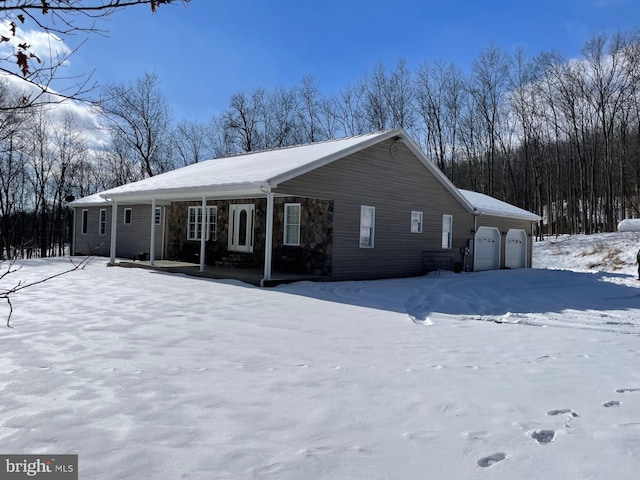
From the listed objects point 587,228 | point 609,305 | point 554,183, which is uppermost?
point 554,183

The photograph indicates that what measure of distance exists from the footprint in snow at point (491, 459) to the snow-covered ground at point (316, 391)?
12 mm

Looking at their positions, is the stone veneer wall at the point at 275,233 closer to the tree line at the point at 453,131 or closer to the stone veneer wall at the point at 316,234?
the stone veneer wall at the point at 316,234

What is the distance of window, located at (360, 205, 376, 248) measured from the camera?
14.4m

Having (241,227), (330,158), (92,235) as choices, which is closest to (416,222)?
(330,158)

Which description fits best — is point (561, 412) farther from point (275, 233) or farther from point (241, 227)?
point (241, 227)

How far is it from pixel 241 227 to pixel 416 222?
6086 millimetres

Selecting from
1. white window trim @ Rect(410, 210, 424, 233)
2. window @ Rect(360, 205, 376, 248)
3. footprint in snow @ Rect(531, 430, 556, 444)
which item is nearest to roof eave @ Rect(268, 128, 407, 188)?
window @ Rect(360, 205, 376, 248)

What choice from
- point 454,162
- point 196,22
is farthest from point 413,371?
point 454,162

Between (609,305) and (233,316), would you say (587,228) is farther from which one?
(233,316)

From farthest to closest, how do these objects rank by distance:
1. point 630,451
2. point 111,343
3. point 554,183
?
point 554,183
point 111,343
point 630,451

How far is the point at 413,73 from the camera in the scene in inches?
1437

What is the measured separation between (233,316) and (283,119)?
3133 centimetres

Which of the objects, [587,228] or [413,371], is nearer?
[413,371]

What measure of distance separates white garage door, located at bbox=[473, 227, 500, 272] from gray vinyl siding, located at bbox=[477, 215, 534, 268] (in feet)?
0.75
